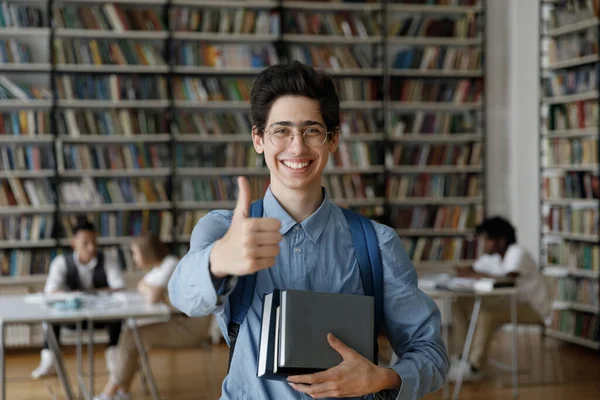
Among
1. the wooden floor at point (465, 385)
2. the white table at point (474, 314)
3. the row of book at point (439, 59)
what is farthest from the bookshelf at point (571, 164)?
the white table at point (474, 314)

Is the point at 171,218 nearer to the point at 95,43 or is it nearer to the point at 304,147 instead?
the point at 95,43

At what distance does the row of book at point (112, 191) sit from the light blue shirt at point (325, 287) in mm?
5599

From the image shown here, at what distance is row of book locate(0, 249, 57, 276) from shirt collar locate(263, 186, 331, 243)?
5659 mm

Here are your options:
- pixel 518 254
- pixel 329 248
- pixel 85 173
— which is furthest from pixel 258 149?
pixel 85 173

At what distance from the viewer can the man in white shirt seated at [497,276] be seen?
557cm

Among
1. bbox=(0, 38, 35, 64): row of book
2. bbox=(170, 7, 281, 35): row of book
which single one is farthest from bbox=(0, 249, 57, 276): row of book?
bbox=(170, 7, 281, 35): row of book

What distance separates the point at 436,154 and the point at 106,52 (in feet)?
9.88

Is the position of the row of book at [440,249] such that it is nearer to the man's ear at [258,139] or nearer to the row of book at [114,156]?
the row of book at [114,156]

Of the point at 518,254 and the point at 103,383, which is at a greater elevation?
the point at 518,254

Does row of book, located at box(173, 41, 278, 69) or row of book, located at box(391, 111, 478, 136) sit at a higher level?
row of book, located at box(173, 41, 278, 69)

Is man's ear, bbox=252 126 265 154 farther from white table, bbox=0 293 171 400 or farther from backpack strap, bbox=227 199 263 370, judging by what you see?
white table, bbox=0 293 171 400

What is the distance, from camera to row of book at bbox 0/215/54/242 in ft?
22.0

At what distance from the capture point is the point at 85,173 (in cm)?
682

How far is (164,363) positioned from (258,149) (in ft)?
16.9
